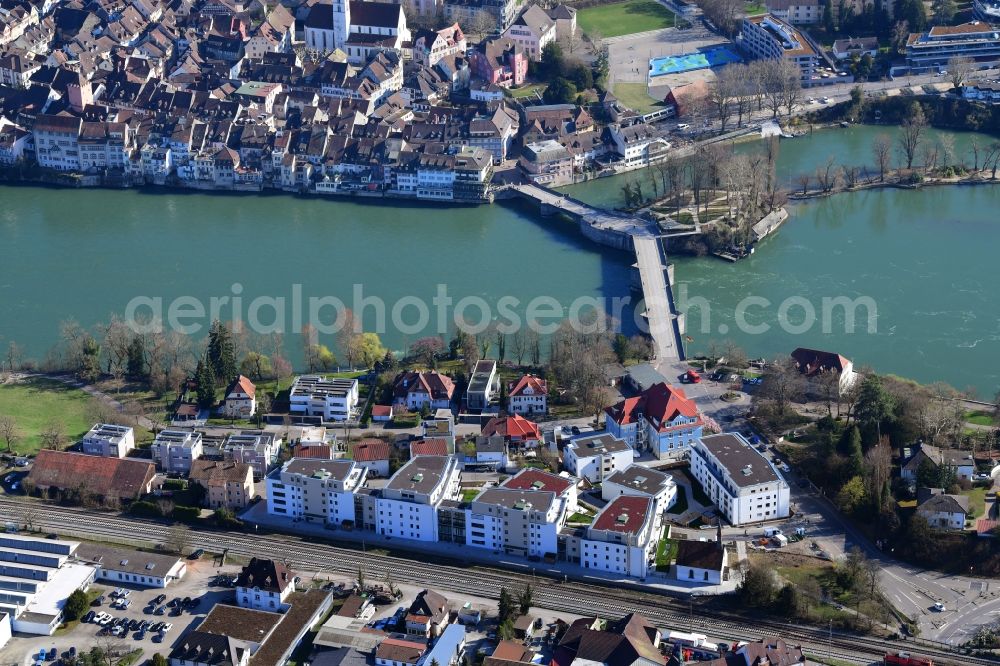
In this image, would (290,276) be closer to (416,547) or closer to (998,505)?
(416,547)

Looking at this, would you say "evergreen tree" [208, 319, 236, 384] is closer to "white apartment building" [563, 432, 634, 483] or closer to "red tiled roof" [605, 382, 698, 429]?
"white apartment building" [563, 432, 634, 483]

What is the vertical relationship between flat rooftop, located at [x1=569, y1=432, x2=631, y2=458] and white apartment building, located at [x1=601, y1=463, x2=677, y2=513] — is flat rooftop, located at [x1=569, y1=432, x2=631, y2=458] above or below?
above

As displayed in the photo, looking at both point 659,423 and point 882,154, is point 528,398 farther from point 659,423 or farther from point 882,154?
point 882,154

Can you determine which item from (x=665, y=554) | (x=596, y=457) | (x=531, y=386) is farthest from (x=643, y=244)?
(x=665, y=554)


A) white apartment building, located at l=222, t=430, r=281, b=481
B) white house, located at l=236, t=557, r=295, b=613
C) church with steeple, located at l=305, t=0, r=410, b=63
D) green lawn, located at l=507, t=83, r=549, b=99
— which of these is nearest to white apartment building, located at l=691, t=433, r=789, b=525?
white house, located at l=236, t=557, r=295, b=613

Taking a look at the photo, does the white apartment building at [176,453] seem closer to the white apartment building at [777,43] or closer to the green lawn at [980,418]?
the green lawn at [980,418]

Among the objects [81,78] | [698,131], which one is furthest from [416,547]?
[81,78]

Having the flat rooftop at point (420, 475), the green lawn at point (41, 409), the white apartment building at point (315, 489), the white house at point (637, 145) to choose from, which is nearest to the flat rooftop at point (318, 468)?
the white apartment building at point (315, 489)
